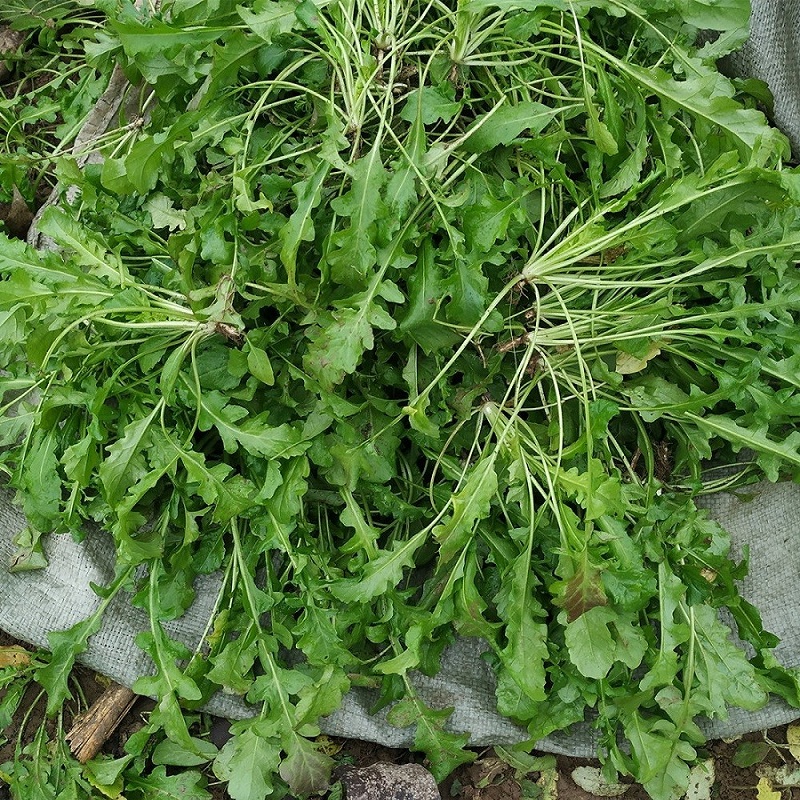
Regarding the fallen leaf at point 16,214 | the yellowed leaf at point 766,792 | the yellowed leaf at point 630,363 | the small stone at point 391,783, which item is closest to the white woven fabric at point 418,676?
the small stone at point 391,783

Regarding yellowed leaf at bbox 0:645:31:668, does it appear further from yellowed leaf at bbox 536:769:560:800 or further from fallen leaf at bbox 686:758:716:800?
fallen leaf at bbox 686:758:716:800

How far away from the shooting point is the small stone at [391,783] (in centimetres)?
172

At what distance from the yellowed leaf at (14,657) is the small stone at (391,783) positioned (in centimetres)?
78

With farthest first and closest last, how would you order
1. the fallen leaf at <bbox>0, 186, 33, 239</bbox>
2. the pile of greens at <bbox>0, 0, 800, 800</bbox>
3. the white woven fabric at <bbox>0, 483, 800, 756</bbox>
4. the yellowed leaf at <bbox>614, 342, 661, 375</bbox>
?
1. the fallen leaf at <bbox>0, 186, 33, 239</bbox>
2. the white woven fabric at <bbox>0, 483, 800, 756</bbox>
3. the yellowed leaf at <bbox>614, 342, 661, 375</bbox>
4. the pile of greens at <bbox>0, 0, 800, 800</bbox>

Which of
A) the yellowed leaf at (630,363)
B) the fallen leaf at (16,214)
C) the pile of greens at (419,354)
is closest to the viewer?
the pile of greens at (419,354)

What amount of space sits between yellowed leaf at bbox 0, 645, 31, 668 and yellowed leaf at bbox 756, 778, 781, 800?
1.69 metres

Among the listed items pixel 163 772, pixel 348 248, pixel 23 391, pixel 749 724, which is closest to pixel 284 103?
pixel 348 248

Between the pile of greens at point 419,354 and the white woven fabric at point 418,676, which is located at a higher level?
the pile of greens at point 419,354

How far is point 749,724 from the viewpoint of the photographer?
5.72 feet

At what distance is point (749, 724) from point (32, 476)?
160 centimetres

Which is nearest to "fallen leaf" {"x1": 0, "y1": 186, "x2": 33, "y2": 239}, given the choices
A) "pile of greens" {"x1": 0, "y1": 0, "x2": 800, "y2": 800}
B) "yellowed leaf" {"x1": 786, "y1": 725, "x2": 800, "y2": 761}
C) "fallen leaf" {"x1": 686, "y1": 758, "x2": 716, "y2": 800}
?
"pile of greens" {"x1": 0, "y1": 0, "x2": 800, "y2": 800}

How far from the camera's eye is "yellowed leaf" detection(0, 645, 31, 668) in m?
1.85

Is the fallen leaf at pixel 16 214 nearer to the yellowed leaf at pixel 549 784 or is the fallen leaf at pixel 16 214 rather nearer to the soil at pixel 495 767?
the soil at pixel 495 767

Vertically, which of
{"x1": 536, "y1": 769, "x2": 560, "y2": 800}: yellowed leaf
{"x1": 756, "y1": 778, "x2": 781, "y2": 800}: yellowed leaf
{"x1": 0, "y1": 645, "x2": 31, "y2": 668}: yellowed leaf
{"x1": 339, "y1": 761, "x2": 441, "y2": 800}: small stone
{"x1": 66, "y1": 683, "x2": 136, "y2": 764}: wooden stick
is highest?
{"x1": 0, "y1": 645, "x2": 31, "y2": 668}: yellowed leaf
